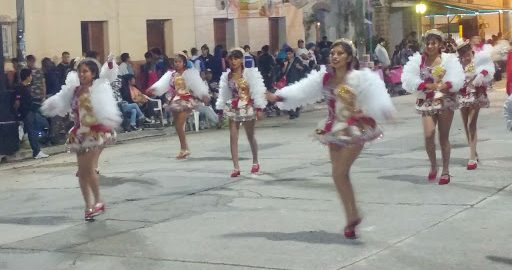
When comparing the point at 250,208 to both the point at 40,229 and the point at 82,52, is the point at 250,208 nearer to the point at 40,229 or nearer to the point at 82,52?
the point at 40,229

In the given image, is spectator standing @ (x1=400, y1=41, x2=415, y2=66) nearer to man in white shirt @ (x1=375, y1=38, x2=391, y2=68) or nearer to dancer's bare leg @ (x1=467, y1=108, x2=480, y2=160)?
man in white shirt @ (x1=375, y1=38, x2=391, y2=68)

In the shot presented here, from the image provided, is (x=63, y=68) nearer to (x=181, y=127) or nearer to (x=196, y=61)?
(x=196, y=61)

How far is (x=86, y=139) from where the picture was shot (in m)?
9.55

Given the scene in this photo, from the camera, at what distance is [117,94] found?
19.6 metres

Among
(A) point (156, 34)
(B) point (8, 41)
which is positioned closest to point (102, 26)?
(A) point (156, 34)

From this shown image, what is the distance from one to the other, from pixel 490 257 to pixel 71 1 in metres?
16.8

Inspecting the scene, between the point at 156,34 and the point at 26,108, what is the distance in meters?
9.76

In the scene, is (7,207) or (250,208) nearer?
(250,208)

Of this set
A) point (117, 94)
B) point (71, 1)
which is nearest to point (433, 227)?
point (117, 94)

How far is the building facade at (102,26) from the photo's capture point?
21.2m

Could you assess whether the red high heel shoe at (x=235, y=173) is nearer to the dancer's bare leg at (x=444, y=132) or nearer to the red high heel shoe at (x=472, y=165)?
the dancer's bare leg at (x=444, y=132)

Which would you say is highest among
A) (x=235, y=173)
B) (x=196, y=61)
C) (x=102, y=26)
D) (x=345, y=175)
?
(x=102, y=26)

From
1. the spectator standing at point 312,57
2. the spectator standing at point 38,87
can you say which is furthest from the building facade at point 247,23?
the spectator standing at point 38,87

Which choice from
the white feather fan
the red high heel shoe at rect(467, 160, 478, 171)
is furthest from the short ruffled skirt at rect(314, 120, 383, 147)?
the red high heel shoe at rect(467, 160, 478, 171)
